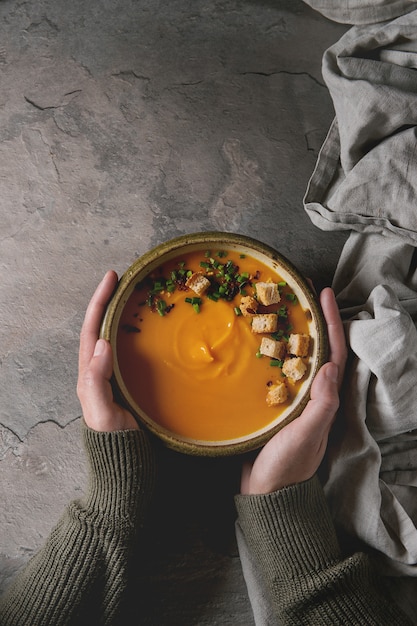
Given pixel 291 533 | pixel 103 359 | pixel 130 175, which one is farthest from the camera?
pixel 130 175

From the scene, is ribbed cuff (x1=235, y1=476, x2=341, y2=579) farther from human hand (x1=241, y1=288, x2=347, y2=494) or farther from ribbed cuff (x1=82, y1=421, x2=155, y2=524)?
ribbed cuff (x1=82, y1=421, x2=155, y2=524)

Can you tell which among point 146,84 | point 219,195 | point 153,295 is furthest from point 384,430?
point 146,84

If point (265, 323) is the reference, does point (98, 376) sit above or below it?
below

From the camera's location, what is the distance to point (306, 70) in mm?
2025

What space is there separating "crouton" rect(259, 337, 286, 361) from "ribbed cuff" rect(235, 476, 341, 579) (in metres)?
0.36

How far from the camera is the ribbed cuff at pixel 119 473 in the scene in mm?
1591

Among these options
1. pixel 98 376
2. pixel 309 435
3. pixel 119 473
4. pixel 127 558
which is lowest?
pixel 127 558

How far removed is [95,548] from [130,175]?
3.60ft

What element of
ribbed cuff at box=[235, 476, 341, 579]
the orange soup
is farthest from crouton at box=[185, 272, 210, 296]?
ribbed cuff at box=[235, 476, 341, 579]

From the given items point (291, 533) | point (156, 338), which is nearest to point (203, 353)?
point (156, 338)

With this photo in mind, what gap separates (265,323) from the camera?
61.1 inches

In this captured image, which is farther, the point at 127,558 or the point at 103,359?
the point at 127,558

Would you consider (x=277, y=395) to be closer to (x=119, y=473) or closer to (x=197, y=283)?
(x=197, y=283)

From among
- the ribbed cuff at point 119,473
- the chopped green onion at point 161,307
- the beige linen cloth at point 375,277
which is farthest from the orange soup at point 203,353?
the beige linen cloth at point 375,277
